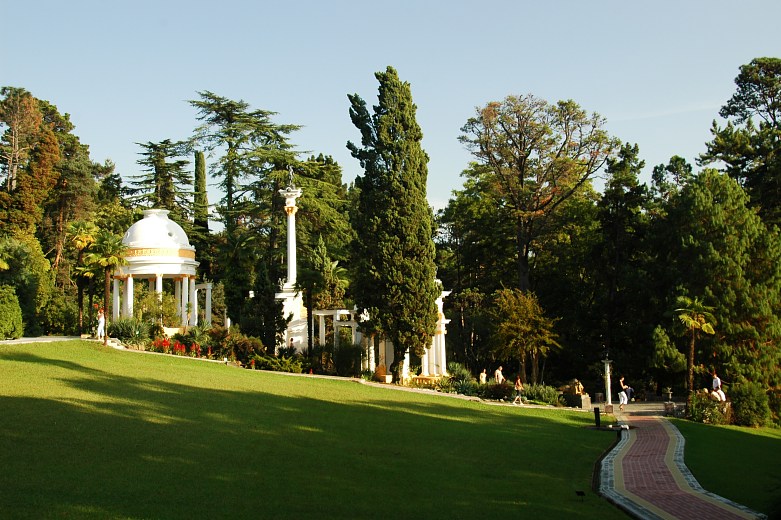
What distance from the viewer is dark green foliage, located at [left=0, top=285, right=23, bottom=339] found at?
35.4m

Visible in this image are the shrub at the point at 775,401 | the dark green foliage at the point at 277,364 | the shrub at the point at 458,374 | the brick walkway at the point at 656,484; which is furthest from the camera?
the shrub at the point at 775,401

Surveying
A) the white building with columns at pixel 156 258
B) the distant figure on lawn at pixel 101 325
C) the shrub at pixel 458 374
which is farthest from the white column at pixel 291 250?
the distant figure on lawn at pixel 101 325

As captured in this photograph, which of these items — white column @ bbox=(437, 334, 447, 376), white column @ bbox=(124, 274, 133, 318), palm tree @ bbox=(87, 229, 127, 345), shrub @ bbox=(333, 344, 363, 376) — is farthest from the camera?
white column @ bbox=(437, 334, 447, 376)

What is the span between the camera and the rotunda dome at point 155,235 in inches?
1708

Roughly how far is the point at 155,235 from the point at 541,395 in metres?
22.8

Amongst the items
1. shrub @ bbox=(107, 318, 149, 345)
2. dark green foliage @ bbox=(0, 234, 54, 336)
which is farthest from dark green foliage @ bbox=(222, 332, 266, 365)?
dark green foliage @ bbox=(0, 234, 54, 336)

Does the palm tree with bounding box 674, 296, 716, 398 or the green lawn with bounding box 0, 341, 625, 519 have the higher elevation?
the palm tree with bounding box 674, 296, 716, 398

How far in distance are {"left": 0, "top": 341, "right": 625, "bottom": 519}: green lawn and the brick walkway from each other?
1.68 ft

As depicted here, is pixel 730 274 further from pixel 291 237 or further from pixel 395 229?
pixel 291 237

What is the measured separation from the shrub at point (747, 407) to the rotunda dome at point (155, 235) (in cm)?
2898

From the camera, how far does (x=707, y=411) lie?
3039 centimetres

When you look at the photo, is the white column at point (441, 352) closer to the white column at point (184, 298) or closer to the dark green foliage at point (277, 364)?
the dark green foliage at point (277, 364)

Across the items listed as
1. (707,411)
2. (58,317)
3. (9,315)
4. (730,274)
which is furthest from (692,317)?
(58,317)

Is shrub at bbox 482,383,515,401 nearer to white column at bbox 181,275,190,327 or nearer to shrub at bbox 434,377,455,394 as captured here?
shrub at bbox 434,377,455,394
